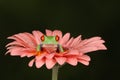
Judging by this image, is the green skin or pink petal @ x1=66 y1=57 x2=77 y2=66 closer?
pink petal @ x1=66 y1=57 x2=77 y2=66

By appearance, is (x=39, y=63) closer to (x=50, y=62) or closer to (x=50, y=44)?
(x=50, y=62)

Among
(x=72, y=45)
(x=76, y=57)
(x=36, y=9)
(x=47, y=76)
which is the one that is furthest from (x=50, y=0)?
(x=76, y=57)

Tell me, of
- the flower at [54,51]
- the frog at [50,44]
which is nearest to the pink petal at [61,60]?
the flower at [54,51]

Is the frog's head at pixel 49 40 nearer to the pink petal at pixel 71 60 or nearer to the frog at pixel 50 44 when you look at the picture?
the frog at pixel 50 44

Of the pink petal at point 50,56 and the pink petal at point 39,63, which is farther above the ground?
the pink petal at point 50,56

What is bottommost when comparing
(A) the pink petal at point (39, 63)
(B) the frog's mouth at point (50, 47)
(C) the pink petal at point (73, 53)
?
(A) the pink petal at point (39, 63)

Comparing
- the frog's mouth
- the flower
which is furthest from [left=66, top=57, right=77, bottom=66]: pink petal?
the frog's mouth

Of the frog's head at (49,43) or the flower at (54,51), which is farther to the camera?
the frog's head at (49,43)

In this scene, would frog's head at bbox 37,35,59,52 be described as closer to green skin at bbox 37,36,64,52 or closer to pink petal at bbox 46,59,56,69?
green skin at bbox 37,36,64,52

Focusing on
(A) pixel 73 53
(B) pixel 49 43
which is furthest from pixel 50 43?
(A) pixel 73 53
